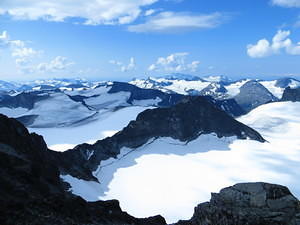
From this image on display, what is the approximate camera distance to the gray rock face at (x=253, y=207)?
26.4 metres

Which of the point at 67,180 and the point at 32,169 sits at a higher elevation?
the point at 32,169

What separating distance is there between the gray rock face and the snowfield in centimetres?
7218

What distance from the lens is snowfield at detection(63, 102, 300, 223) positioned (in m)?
116

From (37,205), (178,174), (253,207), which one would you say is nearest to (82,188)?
(178,174)

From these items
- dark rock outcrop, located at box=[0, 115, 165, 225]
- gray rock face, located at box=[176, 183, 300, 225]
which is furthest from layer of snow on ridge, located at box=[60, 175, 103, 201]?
gray rock face, located at box=[176, 183, 300, 225]

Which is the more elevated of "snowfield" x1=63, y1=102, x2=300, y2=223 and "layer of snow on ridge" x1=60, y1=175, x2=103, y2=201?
"layer of snow on ridge" x1=60, y1=175, x2=103, y2=201

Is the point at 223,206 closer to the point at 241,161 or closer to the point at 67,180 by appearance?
the point at 67,180

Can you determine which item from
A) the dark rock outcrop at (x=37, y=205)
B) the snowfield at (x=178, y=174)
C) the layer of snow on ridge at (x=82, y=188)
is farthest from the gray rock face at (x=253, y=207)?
the snowfield at (x=178, y=174)

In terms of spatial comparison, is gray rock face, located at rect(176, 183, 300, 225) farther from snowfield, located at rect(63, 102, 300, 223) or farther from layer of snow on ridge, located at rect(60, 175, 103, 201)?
snowfield, located at rect(63, 102, 300, 223)

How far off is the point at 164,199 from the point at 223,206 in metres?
95.1

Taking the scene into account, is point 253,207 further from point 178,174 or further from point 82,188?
point 178,174

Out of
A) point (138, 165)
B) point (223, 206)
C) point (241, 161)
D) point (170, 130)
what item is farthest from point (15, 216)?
point (170, 130)

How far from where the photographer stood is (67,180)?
4003 inches

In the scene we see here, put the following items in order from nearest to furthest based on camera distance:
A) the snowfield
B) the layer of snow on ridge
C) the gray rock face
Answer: the gray rock face < the layer of snow on ridge < the snowfield
